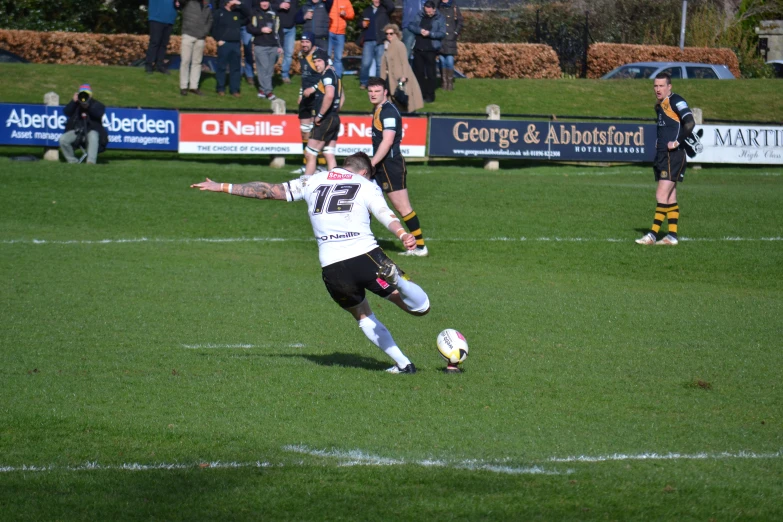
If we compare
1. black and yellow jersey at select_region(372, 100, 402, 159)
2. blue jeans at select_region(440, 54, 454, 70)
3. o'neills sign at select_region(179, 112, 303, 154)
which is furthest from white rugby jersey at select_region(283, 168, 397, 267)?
blue jeans at select_region(440, 54, 454, 70)

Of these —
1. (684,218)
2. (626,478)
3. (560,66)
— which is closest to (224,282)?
(626,478)

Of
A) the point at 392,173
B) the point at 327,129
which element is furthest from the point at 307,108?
the point at 392,173

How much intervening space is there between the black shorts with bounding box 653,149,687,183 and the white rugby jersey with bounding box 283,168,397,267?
767 centimetres

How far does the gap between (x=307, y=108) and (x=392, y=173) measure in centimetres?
587

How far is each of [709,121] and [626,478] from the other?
67.2 feet

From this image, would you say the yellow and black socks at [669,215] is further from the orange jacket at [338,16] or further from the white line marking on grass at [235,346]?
the orange jacket at [338,16]

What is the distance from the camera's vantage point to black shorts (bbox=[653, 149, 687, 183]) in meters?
14.2

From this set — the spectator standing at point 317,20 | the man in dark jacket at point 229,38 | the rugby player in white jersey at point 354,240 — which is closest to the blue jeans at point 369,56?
the spectator standing at point 317,20

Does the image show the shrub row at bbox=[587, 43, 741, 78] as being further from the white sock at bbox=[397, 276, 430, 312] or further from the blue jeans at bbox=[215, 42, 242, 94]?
the white sock at bbox=[397, 276, 430, 312]

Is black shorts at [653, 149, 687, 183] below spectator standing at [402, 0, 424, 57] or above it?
below

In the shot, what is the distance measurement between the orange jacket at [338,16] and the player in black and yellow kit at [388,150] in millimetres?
12453

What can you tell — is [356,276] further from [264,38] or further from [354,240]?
[264,38]

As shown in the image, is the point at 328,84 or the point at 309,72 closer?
the point at 328,84

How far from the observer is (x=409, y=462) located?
577 centimetres
